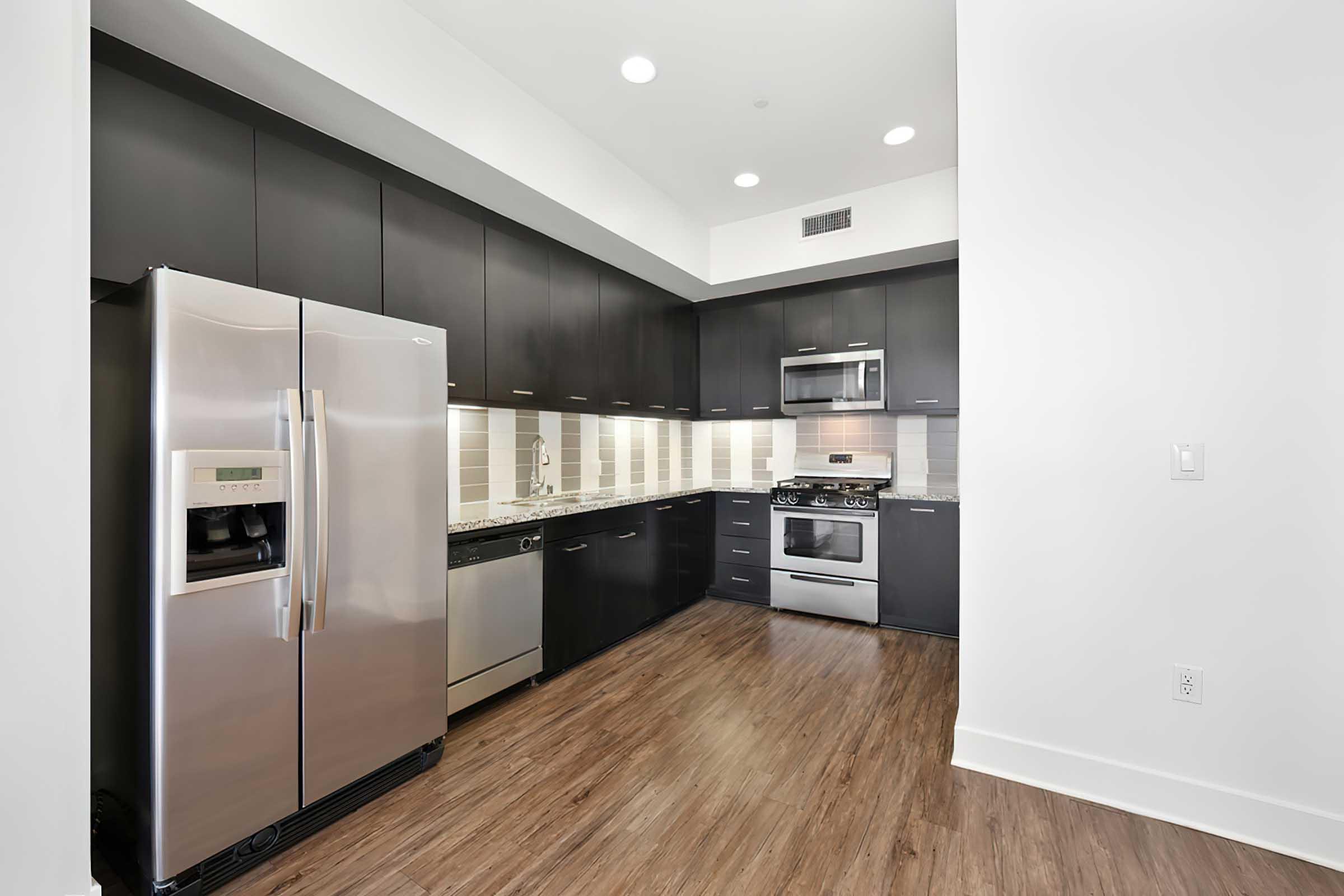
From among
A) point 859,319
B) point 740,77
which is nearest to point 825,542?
point 859,319

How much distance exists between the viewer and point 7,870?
1303mm

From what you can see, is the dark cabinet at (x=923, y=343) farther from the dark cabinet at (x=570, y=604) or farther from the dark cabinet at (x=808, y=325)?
the dark cabinet at (x=570, y=604)

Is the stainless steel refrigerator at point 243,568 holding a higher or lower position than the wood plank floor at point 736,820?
higher

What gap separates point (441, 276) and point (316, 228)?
0.55m

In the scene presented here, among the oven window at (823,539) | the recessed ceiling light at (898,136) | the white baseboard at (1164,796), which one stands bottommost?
the white baseboard at (1164,796)

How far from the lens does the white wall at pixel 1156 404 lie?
175 centimetres

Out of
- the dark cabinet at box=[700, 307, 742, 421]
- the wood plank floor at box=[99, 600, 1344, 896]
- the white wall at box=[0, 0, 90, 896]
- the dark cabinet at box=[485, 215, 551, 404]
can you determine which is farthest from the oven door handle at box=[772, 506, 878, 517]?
the white wall at box=[0, 0, 90, 896]

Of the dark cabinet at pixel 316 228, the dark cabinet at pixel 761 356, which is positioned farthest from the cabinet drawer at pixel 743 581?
the dark cabinet at pixel 316 228

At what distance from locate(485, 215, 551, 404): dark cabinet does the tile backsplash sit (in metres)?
0.32

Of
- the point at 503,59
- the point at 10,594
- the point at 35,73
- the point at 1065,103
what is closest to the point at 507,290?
the point at 503,59

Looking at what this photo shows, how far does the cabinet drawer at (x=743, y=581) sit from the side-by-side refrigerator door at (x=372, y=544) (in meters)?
2.67

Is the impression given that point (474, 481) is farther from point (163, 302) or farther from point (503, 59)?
point (503, 59)

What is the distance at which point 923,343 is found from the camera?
392cm

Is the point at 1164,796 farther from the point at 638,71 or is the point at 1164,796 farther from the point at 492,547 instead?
the point at 638,71
